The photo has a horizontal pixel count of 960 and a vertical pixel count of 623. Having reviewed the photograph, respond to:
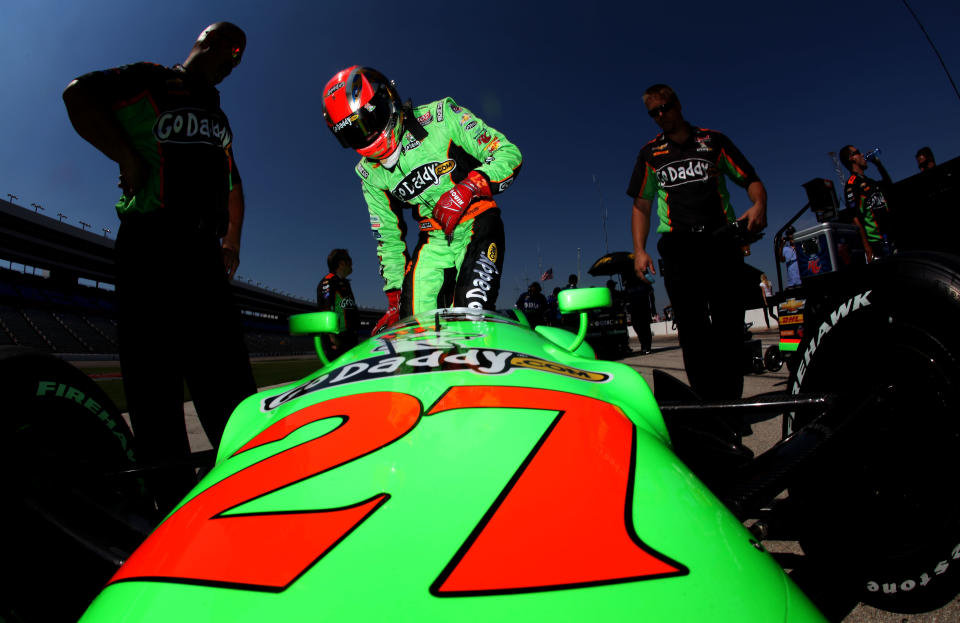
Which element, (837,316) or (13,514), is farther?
(837,316)

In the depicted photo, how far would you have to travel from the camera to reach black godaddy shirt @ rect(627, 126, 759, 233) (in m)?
2.42

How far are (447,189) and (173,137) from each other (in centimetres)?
130

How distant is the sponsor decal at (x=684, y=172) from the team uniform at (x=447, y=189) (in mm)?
878

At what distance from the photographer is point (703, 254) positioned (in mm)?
2375

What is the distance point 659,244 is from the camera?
256cm

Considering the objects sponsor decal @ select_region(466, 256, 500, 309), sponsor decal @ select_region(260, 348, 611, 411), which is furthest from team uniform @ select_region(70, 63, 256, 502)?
sponsor decal @ select_region(466, 256, 500, 309)

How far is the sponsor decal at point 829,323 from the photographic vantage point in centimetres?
111

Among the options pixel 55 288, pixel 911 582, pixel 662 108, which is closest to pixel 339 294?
pixel 662 108

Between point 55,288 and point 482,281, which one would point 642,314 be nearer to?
point 482,281

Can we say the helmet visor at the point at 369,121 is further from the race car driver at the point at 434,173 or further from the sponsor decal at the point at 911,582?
the sponsor decal at the point at 911,582

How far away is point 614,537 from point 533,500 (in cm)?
8

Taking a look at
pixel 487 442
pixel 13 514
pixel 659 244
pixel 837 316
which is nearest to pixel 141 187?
pixel 13 514

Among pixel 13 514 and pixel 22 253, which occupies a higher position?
pixel 22 253

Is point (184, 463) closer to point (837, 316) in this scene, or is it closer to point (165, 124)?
point (165, 124)
